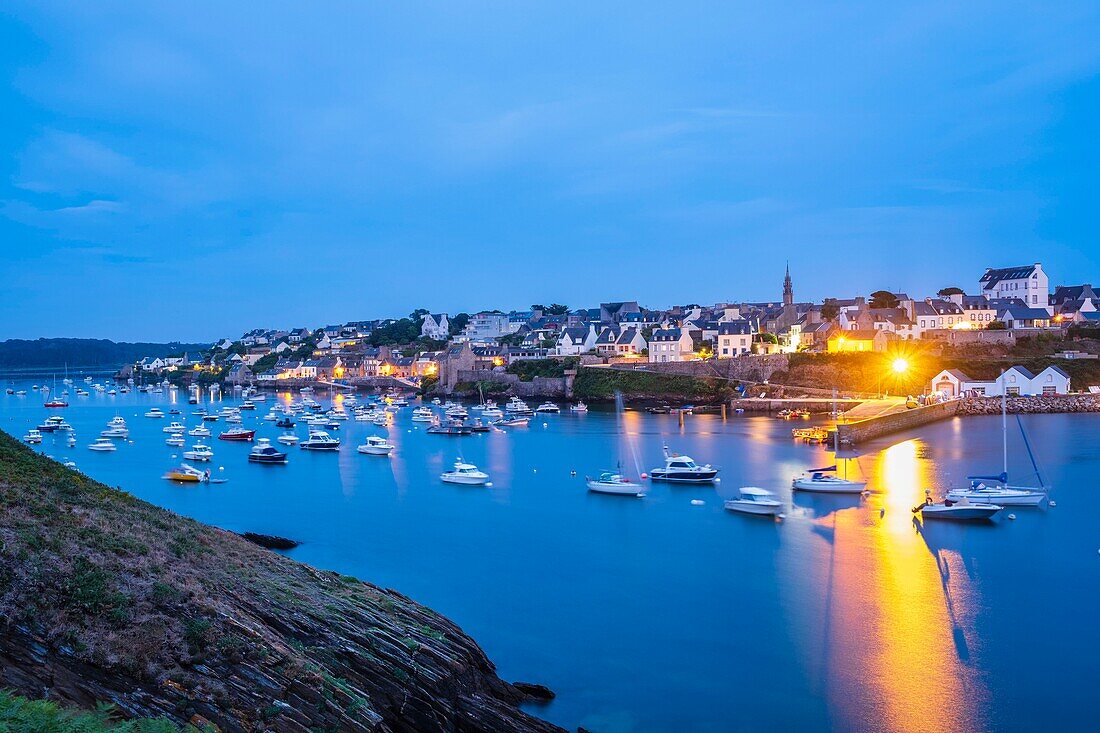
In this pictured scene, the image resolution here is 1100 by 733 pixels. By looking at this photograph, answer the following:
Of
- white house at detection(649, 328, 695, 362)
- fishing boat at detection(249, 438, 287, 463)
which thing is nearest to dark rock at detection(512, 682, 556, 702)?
fishing boat at detection(249, 438, 287, 463)

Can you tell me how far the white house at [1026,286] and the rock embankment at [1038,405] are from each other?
64.3ft

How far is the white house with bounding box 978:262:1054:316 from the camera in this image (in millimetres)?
65875

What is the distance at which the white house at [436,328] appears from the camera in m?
108

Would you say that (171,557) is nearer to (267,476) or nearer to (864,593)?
(864,593)

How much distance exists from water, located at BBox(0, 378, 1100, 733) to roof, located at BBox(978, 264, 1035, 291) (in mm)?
35797

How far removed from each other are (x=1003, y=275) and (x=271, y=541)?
68.0 m

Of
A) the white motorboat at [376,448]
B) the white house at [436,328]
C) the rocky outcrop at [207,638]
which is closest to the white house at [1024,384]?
the white motorboat at [376,448]

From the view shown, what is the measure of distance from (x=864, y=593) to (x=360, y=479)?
69.2 ft

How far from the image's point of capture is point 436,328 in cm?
10881

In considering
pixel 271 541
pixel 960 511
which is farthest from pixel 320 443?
pixel 960 511

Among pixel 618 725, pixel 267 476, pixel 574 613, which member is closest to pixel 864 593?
pixel 574 613

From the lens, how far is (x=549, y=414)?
54.9 metres

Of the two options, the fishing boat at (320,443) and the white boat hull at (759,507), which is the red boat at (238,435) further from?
the white boat hull at (759,507)

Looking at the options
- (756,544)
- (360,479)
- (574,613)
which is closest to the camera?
(574,613)
